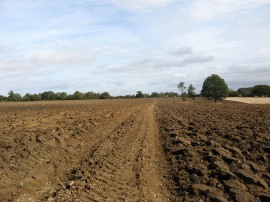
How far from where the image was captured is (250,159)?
1062 centimetres

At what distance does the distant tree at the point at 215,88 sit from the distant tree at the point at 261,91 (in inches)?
1484

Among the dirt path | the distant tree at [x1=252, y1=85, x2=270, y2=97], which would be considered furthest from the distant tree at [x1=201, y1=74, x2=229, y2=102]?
the dirt path

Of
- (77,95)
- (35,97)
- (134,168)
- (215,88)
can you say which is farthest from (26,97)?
(134,168)

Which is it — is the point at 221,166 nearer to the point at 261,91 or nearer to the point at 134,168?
the point at 134,168

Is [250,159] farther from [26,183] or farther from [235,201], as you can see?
[26,183]

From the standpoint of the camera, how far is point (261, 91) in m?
125

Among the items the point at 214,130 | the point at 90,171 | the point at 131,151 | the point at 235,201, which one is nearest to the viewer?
the point at 235,201

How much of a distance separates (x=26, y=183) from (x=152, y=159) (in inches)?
157

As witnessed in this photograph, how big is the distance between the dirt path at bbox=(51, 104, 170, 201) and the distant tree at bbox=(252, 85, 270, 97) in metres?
116

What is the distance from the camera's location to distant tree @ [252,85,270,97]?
12250cm

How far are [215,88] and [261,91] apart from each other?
136 feet

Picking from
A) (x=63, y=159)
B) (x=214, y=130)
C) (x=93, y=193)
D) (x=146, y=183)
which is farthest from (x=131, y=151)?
(x=214, y=130)

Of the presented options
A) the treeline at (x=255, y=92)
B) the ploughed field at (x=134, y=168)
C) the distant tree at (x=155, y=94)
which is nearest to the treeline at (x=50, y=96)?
the distant tree at (x=155, y=94)

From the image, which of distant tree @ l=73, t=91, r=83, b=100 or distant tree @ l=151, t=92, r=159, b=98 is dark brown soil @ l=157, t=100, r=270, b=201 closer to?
distant tree @ l=73, t=91, r=83, b=100
